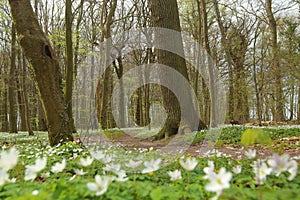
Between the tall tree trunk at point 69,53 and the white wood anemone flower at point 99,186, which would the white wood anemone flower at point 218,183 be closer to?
the white wood anemone flower at point 99,186

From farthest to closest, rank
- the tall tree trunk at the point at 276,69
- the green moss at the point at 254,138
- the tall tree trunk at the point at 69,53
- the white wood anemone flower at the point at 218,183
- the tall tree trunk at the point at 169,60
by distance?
the tall tree trunk at the point at 276,69 < the tall tree trunk at the point at 169,60 < the tall tree trunk at the point at 69,53 < the green moss at the point at 254,138 < the white wood anemone flower at the point at 218,183

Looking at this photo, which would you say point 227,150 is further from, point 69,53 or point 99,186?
point 69,53

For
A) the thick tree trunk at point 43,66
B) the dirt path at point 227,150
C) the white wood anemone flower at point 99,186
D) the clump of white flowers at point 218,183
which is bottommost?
the dirt path at point 227,150

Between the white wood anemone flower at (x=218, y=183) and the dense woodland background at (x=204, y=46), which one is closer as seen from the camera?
the white wood anemone flower at (x=218, y=183)

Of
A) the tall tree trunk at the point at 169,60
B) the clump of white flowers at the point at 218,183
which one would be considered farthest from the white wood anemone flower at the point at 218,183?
the tall tree trunk at the point at 169,60

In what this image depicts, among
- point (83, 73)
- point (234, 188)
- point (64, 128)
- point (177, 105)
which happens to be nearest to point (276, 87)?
point (177, 105)

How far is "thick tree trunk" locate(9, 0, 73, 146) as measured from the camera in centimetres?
550

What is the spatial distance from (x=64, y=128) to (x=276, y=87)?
35.9 feet

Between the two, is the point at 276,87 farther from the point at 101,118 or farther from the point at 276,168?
the point at 276,168

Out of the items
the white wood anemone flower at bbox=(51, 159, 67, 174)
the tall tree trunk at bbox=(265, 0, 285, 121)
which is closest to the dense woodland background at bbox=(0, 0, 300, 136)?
the tall tree trunk at bbox=(265, 0, 285, 121)

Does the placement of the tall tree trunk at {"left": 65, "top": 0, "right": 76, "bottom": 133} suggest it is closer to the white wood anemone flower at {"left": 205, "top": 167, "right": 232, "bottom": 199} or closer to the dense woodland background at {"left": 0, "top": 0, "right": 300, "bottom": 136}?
the dense woodland background at {"left": 0, "top": 0, "right": 300, "bottom": 136}

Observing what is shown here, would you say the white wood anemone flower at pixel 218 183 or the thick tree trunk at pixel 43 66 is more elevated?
the thick tree trunk at pixel 43 66

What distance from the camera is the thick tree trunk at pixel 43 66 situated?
550 centimetres

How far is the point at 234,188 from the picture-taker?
1757 millimetres
